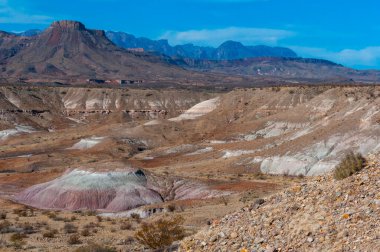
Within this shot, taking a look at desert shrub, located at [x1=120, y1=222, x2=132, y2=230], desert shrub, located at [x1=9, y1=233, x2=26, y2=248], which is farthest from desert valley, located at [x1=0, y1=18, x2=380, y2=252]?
desert shrub, located at [x1=9, y1=233, x2=26, y2=248]

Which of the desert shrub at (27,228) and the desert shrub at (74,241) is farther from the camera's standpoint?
the desert shrub at (27,228)

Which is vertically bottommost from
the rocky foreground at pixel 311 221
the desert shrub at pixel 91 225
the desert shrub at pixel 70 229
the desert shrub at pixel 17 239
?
the desert shrub at pixel 91 225

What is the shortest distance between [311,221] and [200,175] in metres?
46.6

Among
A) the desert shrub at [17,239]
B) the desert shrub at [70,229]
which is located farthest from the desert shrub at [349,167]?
the desert shrub at [70,229]

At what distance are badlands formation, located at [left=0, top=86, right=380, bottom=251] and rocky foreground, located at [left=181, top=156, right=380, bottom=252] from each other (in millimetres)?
38

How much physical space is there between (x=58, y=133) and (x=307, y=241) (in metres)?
111

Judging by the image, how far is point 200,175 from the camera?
59250 millimetres

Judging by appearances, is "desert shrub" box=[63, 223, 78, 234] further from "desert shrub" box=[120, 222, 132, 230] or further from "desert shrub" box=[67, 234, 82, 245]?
"desert shrub" box=[67, 234, 82, 245]

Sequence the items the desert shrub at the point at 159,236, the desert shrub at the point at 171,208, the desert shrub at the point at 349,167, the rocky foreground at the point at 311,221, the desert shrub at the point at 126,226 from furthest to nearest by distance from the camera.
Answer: the desert shrub at the point at 171,208 < the desert shrub at the point at 126,226 < the desert shrub at the point at 159,236 < the desert shrub at the point at 349,167 < the rocky foreground at the point at 311,221

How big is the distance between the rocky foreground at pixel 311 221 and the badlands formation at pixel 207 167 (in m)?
0.04

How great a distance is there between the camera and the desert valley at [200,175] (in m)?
13.5

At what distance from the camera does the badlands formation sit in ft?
44.6

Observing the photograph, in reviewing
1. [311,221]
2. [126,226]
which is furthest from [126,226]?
[311,221]

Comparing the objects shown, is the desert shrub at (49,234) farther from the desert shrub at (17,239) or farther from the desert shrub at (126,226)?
the desert shrub at (126,226)
